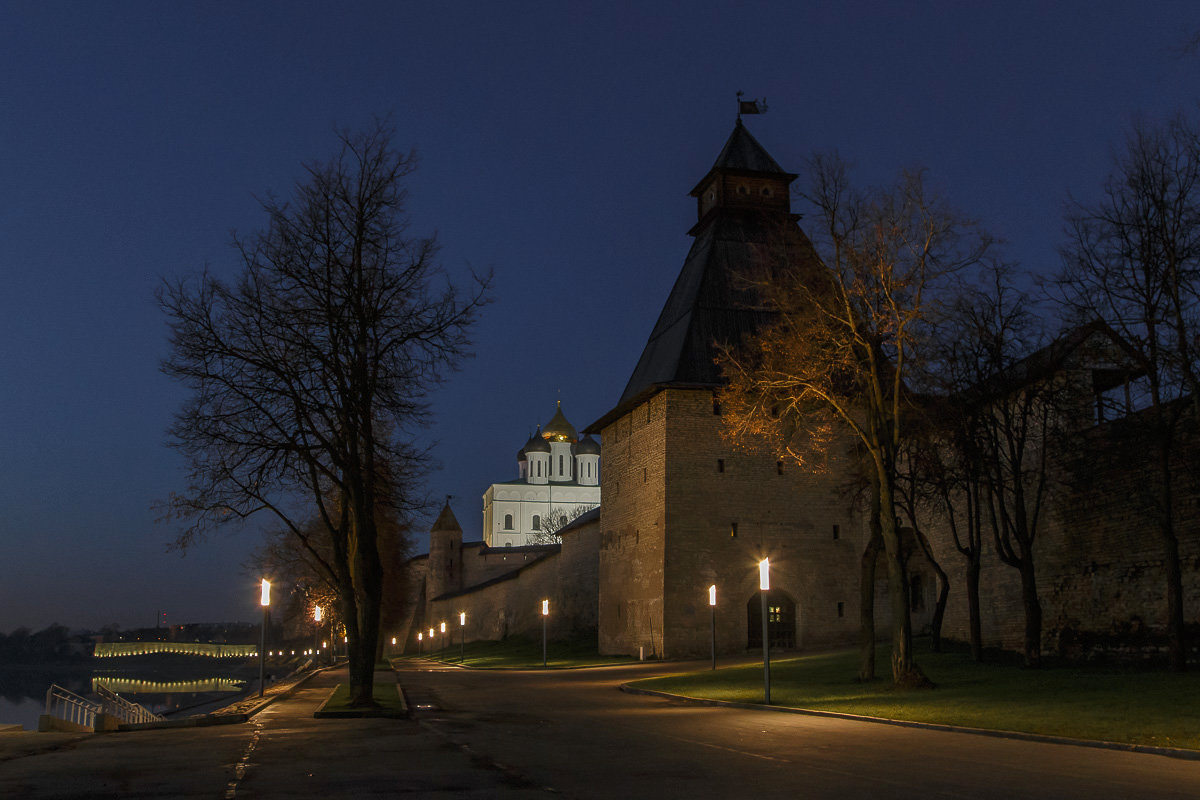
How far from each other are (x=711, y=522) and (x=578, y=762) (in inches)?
1068

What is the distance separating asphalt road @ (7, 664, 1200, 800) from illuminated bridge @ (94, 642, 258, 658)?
129095mm

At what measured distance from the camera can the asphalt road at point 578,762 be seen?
7930 mm

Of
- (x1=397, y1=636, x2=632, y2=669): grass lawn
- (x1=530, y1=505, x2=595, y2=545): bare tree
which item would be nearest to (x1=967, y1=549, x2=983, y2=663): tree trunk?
(x1=397, y1=636, x2=632, y2=669): grass lawn

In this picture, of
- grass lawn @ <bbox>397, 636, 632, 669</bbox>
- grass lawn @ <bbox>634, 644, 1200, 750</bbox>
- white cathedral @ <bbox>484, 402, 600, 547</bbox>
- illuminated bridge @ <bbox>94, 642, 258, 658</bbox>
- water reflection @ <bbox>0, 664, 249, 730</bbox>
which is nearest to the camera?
grass lawn @ <bbox>634, 644, 1200, 750</bbox>

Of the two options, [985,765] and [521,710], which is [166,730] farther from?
[985,765]

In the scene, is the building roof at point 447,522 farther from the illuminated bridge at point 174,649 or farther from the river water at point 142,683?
the illuminated bridge at point 174,649

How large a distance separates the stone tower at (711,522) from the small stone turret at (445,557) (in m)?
43.2

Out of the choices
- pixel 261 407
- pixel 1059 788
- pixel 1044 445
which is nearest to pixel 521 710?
pixel 261 407

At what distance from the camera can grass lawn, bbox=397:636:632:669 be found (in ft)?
129

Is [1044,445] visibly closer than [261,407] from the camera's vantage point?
No

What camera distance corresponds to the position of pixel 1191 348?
19.7 m

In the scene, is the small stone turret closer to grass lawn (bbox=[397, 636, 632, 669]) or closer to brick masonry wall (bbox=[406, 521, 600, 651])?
brick masonry wall (bbox=[406, 521, 600, 651])

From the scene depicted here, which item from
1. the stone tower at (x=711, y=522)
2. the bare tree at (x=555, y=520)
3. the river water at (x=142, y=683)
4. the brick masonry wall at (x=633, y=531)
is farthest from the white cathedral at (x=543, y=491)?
the stone tower at (x=711, y=522)

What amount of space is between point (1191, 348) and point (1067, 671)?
22.6 ft
